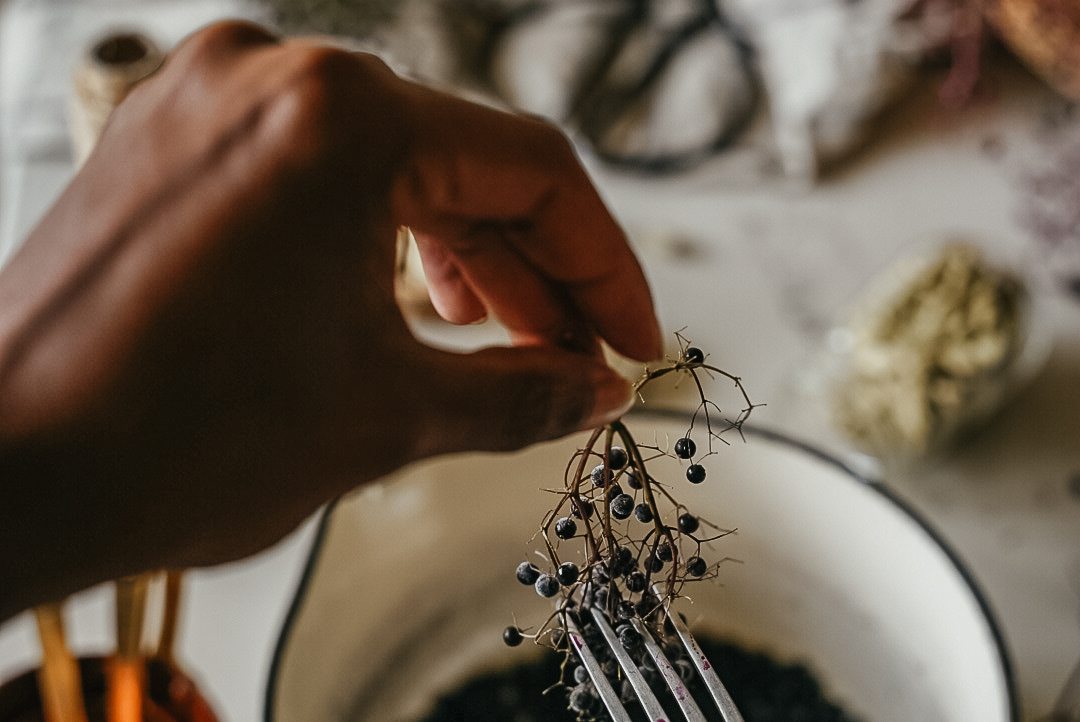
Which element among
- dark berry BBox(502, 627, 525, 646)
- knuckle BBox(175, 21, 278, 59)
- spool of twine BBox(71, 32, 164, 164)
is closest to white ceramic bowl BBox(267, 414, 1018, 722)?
dark berry BBox(502, 627, 525, 646)

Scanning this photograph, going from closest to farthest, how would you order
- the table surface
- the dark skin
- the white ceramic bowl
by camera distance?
the dark skin, the white ceramic bowl, the table surface

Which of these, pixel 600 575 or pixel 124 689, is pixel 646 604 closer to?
pixel 600 575

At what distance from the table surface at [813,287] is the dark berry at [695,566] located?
0.24 m

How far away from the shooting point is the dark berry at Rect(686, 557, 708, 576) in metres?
0.25

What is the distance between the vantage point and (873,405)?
1.53ft

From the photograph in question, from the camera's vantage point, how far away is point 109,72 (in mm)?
513

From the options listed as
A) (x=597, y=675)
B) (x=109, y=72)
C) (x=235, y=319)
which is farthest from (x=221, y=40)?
(x=109, y=72)

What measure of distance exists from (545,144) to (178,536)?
131mm

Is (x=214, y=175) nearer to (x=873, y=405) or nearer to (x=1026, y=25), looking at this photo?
(x=873, y=405)

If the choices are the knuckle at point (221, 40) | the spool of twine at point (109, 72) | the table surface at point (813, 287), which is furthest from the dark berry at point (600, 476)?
the spool of twine at point (109, 72)

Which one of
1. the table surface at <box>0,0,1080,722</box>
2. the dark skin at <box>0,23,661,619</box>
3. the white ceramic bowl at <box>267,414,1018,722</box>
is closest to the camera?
the dark skin at <box>0,23,661,619</box>

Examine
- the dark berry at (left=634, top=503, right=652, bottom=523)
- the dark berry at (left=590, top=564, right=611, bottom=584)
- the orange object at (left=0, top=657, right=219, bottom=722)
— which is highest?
the orange object at (left=0, top=657, right=219, bottom=722)

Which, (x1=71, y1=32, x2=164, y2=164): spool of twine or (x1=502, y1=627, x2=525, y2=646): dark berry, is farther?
(x1=71, y1=32, x2=164, y2=164): spool of twine

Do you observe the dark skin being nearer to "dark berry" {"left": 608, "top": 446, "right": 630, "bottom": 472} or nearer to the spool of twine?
"dark berry" {"left": 608, "top": 446, "right": 630, "bottom": 472}
